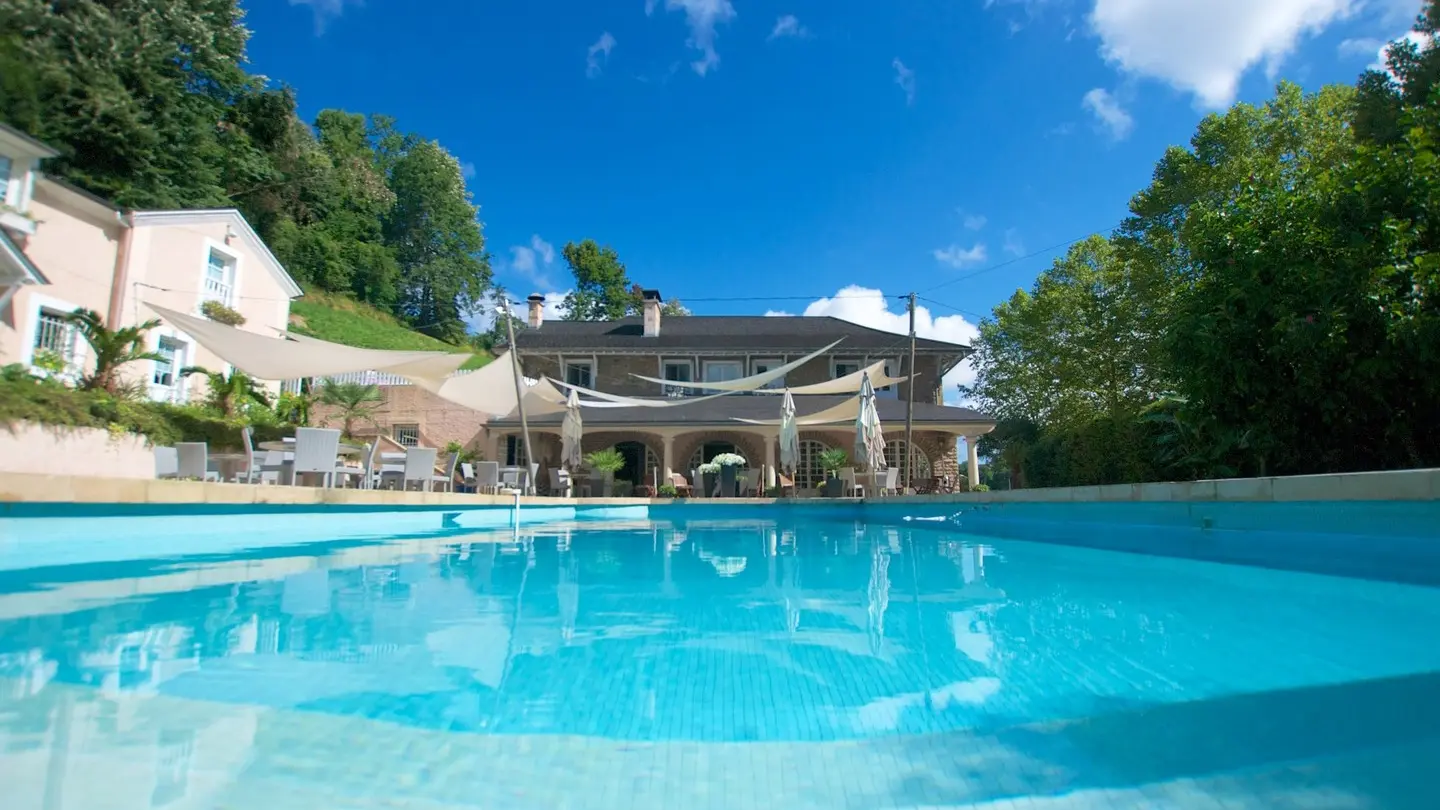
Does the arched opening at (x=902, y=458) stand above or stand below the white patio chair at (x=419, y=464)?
above

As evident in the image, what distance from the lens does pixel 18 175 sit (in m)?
12.6

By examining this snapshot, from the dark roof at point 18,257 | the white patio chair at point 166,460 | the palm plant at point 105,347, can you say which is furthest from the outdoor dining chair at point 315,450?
the dark roof at point 18,257

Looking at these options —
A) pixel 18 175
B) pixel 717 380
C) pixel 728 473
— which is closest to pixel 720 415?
pixel 728 473

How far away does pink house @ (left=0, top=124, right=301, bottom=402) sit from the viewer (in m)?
12.4

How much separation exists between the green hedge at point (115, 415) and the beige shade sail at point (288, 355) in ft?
5.28

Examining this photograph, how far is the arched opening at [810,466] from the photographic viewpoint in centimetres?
2070

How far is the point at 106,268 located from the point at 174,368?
7.81 feet

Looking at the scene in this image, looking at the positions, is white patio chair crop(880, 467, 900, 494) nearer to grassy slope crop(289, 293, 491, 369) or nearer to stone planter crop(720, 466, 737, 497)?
stone planter crop(720, 466, 737, 497)

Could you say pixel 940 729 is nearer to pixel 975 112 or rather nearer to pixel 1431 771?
pixel 1431 771

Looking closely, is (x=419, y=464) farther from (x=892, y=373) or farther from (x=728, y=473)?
(x=892, y=373)

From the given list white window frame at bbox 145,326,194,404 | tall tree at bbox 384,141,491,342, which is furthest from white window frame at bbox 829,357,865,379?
tall tree at bbox 384,141,491,342

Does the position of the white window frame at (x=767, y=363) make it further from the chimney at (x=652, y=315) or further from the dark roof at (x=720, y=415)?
the chimney at (x=652, y=315)

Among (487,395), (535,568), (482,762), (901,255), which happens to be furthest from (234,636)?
(901,255)

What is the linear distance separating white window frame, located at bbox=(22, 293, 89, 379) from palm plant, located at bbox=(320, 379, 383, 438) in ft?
14.4
